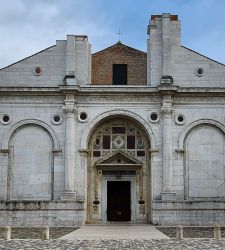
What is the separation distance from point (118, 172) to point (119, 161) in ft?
2.22

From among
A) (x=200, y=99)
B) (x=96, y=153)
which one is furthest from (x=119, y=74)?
(x=200, y=99)

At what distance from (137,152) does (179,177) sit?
313cm

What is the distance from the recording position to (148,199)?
100.0 ft

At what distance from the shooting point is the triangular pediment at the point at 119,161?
30.3m

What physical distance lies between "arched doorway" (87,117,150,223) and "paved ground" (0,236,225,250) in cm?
1210

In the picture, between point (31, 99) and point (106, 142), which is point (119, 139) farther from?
point (31, 99)

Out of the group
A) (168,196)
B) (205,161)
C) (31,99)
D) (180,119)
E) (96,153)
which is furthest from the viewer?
(96,153)

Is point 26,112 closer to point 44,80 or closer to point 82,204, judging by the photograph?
point 44,80

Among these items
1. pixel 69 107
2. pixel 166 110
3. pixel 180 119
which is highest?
pixel 69 107

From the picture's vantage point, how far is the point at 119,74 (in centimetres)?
3284

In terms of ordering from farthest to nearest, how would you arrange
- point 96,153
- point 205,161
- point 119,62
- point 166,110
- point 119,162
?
point 119,62, point 96,153, point 119,162, point 205,161, point 166,110

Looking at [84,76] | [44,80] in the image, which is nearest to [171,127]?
[84,76]

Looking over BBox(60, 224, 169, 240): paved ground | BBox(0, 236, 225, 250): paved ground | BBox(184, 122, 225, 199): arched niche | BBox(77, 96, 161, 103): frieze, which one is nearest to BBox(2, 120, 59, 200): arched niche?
BBox(77, 96, 161, 103): frieze

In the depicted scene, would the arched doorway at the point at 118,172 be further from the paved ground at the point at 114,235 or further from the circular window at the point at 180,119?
the paved ground at the point at 114,235
